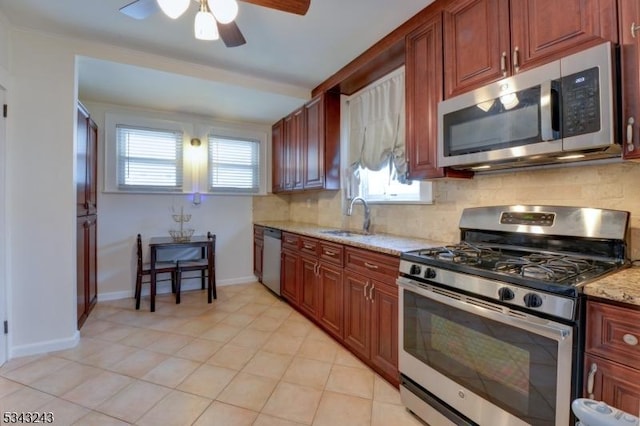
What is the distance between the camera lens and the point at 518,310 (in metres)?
1.21

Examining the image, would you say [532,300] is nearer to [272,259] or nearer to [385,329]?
[385,329]

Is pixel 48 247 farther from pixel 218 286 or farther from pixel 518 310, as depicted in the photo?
pixel 518 310

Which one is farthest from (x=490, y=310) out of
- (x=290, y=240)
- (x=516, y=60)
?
(x=290, y=240)

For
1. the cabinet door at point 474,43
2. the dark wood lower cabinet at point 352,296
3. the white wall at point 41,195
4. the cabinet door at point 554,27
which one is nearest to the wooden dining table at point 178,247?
the white wall at point 41,195

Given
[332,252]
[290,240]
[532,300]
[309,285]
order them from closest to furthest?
[532,300]
[332,252]
[309,285]
[290,240]

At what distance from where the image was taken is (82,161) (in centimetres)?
282

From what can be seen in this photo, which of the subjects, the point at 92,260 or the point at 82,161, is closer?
the point at 82,161

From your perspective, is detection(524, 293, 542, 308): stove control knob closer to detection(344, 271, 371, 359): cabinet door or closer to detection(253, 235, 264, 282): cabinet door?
detection(344, 271, 371, 359): cabinet door

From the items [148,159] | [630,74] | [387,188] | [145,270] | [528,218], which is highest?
[148,159]

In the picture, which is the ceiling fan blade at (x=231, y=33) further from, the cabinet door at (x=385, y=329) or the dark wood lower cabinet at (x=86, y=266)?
the dark wood lower cabinet at (x=86, y=266)

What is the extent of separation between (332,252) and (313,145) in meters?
1.47

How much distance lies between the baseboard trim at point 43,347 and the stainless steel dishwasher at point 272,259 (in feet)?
6.24

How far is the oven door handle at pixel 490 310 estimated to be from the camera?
1.10 m

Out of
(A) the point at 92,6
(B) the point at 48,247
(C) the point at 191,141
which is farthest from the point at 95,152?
(A) the point at 92,6
